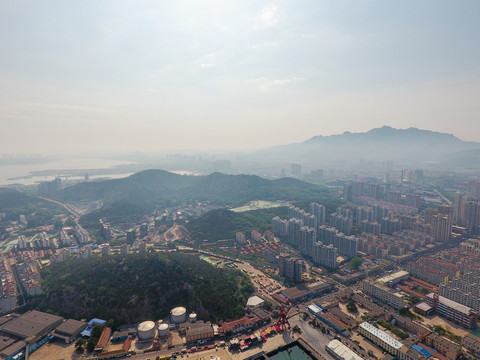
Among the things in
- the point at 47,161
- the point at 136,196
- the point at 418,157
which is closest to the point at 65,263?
the point at 136,196

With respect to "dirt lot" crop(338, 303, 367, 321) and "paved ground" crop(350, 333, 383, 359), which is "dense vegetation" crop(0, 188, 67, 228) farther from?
"paved ground" crop(350, 333, 383, 359)

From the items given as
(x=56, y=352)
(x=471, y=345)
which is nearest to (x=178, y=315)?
(x=56, y=352)

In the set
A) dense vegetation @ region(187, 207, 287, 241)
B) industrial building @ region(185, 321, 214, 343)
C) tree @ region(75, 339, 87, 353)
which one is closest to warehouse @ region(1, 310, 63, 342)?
tree @ region(75, 339, 87, 353)

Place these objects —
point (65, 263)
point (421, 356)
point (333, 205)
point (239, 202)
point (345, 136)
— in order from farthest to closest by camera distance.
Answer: point (345, 136) < point (239, 202) < point (333, 205) < point (65, 263) < point (421, 356)

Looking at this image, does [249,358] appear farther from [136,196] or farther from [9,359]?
[136,196]

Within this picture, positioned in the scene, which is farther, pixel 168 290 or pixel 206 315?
pixel 168 290
